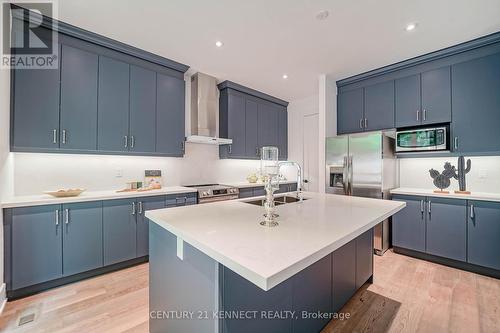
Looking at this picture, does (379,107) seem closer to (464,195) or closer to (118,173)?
(464,195)

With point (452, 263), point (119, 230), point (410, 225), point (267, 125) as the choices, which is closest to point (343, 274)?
point (410, 225)

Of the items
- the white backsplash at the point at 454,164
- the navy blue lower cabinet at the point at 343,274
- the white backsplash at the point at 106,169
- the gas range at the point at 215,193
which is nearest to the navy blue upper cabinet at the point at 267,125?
the white backsplash at the point at 106,169

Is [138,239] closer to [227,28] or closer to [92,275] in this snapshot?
[92,275]

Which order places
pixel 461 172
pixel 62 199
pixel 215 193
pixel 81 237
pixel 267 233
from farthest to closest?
1. pixel 215 193
2. pixel 461 172
3. pixel 81 237
4. pixel 62 199
5. pixel 267 233

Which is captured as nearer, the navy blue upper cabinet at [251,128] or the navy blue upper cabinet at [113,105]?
the navy blue upper cabinet at [113,105]

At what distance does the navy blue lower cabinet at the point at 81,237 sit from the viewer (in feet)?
7.08

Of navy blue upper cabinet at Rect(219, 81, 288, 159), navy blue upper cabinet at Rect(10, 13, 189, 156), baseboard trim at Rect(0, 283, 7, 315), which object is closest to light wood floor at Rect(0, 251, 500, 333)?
baseboard trim at Rect(0, 283, 7, 315)

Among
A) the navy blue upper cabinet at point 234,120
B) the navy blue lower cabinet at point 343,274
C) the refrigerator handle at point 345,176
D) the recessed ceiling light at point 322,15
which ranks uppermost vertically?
the recessed ceiling light at point 322,15

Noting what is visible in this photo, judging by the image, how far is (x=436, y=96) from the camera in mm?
2953

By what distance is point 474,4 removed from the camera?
197 cm

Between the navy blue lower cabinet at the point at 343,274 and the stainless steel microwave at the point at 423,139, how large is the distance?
6.90 ft

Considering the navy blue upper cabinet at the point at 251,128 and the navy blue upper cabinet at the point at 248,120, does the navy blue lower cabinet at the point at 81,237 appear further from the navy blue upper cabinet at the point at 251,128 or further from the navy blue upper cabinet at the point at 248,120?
the navy blue upper cabinet at the point at 251,128

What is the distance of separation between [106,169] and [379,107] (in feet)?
13.9

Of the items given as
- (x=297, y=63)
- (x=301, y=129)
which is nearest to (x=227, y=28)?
(x=297, y=63)
